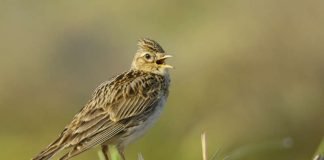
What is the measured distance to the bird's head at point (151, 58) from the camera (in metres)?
11.1

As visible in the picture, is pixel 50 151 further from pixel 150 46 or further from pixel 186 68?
pixel 186 68

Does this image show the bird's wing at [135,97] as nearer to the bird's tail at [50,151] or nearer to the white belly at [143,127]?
the white belly at [143,127]

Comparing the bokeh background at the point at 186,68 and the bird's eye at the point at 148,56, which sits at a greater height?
the bokeh background at the point at 186,68

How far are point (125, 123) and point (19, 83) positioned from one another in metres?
9.65

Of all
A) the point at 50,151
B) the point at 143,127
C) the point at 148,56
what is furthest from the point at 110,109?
the point at 50,151

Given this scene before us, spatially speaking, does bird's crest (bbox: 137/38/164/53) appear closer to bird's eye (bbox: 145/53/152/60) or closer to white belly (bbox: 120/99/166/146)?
bird's eye (bbox: 145/53/152/60)

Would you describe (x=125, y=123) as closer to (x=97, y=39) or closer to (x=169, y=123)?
(x=169, y=123)

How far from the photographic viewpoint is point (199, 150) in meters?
14.2

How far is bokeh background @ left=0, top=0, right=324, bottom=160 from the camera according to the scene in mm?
15430

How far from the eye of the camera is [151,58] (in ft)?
36.4

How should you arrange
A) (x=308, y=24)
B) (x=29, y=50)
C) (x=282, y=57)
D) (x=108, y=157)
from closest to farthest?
(x=108, y=157)
(x=282, y=57)
(x=308, y=24)
(x=29, y=50)

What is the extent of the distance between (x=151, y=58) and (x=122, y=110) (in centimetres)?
66

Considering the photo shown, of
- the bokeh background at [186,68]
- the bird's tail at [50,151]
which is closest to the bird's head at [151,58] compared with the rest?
the bokeh background at [186,68]

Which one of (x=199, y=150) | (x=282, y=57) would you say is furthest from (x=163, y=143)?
(x=282, y=57)
